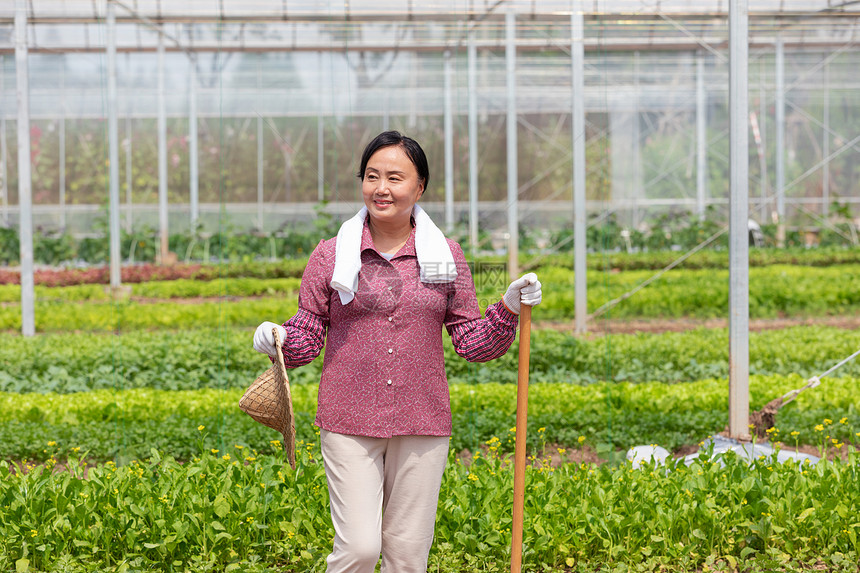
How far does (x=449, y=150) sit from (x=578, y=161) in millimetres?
6528

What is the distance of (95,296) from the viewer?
10844 millimetres

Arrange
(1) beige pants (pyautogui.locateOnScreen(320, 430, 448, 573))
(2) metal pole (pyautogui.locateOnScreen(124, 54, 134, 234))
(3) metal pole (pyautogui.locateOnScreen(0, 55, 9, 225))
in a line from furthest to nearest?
(3) metal pole (pyautogui.locateOnScreen(0, 55, 9, 225)) < (2) metal pole (pyautogui.locateOnScreen(124, 54, 134, 234)) < (1) beige pants (pyautogui.locateOnScreen(320, 430, 448, 573))

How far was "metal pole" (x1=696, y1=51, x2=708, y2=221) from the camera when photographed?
15.9 meters

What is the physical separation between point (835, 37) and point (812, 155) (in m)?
1.96

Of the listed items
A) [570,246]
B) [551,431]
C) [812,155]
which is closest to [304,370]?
[551,431]

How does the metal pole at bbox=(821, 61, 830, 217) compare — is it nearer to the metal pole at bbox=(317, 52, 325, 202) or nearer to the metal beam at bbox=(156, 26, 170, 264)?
the metal pole at bbox=(317, 52, 325, 202)

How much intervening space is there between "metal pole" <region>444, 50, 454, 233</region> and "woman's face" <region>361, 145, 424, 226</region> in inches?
414

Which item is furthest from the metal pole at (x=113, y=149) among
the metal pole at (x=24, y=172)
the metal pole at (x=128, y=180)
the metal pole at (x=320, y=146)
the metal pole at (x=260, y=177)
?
the metal pole at (x=320, y=146)

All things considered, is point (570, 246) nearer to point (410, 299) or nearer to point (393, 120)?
point (393, 120)

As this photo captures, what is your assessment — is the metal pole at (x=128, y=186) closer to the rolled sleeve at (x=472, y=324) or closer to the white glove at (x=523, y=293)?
the rolled sleeve at (x=472, y=324)

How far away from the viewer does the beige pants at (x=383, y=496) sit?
229 centimetres

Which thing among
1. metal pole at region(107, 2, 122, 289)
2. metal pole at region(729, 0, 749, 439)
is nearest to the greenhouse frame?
metal pole at region(107, 2, 122, 289)

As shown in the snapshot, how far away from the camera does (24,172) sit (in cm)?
825

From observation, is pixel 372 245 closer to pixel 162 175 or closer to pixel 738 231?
pixel 738 231
